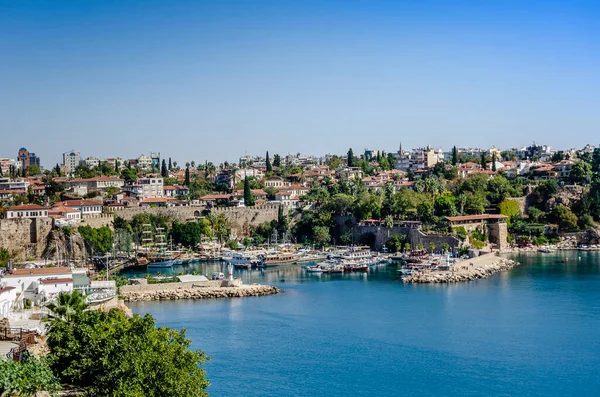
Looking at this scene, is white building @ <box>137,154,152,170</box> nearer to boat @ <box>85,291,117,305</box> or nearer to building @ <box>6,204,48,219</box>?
building @ <box>6,204,48,219</box>

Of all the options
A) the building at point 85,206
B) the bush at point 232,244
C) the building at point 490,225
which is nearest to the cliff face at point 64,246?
the building at point 85,206

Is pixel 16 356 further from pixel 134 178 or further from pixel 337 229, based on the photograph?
pixel 134 178

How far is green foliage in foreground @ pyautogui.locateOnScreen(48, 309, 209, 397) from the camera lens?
1077 cm

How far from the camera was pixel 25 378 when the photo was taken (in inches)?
379

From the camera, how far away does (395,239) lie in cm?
3631

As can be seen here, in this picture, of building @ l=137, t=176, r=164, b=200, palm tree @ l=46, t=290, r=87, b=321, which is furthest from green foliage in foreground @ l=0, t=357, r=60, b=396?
building @ l=137, t=176, r=164, b=200

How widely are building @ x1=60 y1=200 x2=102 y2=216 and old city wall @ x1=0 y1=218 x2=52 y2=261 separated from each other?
10.6 feet

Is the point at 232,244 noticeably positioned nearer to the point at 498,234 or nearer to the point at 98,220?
the point at 98,220

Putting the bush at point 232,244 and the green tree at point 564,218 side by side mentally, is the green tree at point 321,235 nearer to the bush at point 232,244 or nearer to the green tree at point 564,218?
the bush at point 232,244

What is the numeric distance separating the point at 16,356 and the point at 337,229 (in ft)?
96.1

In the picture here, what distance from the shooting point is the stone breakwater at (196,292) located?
80.9 feet

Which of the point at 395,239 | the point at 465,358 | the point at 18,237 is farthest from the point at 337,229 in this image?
the point at 465,358

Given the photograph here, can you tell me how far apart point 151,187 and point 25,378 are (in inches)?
1461

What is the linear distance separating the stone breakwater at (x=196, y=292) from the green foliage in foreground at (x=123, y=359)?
39.5 ft
